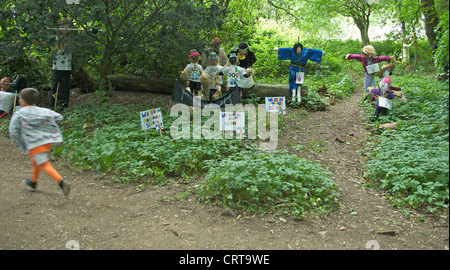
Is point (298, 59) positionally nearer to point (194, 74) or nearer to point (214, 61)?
point (214, 61)

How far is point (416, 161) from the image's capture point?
5.68 metres

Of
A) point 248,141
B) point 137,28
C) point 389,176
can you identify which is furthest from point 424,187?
point 137,28

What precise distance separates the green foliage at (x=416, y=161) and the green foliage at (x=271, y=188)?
36.4 inches

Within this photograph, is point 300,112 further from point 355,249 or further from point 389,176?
point 355,249

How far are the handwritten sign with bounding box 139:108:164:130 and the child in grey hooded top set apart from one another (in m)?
2.10

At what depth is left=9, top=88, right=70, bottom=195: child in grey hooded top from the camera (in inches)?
194

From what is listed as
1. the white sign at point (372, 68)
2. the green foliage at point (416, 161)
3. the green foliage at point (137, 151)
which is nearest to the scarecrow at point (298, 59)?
the white sign at point (372, 68)

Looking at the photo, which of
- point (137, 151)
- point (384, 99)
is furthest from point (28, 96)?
point (384, 99)

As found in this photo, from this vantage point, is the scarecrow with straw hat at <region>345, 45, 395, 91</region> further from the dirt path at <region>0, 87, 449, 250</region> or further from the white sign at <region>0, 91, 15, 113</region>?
the white sign at <region>0, 91, 15, 113</region>

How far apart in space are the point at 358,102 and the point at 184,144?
21.6 ft

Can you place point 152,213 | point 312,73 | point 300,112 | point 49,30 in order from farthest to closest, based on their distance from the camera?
point 312,73
point 300,112
point 49,30
point 152,213

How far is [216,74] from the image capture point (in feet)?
30.0

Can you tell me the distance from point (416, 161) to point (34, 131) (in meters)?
5.58

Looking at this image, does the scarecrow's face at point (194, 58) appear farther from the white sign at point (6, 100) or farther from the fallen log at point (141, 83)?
the white sign at point (6, 100)
